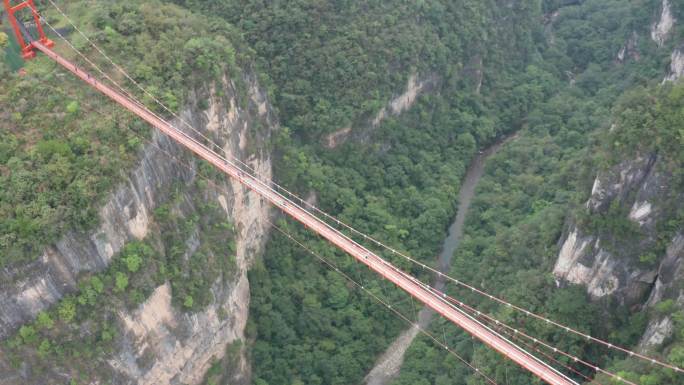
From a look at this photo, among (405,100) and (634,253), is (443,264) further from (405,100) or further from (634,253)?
(634,253)

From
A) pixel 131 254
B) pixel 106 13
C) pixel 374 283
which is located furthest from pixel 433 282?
pixel 106 13

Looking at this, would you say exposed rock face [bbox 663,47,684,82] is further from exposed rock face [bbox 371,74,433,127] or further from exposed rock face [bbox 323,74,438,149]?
exposed rock face [bbox 371,74,433,127]

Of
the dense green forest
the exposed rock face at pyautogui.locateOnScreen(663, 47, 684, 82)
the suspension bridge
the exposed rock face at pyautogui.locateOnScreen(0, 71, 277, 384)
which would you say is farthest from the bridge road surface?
the exposed rock face at pyautogui.locateOnScreen(663, 47, 684, 82)

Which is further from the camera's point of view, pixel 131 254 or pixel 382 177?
pixel 382 177

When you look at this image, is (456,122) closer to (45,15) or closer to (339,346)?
(339,346)

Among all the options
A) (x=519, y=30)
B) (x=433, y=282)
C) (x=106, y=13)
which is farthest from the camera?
(x=519, y=30)

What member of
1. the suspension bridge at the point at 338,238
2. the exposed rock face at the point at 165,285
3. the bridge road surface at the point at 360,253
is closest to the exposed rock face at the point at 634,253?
the suspension bridge at the point at 338,238

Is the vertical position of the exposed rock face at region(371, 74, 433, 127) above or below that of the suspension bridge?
below
